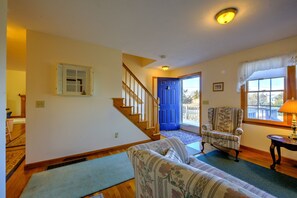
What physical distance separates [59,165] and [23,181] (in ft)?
1.63

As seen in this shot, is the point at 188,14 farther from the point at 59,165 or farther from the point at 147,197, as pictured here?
the point at 59,165

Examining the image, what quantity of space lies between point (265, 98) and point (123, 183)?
133 inches

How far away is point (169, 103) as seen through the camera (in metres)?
5.03

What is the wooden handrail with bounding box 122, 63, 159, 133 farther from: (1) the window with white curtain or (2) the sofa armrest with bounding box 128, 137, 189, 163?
(2) the sofa armrest with bounding box 128, 137, 189, 163

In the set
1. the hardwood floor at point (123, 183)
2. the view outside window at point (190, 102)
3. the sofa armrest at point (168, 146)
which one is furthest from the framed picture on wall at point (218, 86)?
the sofa armrest at point (168, 146)

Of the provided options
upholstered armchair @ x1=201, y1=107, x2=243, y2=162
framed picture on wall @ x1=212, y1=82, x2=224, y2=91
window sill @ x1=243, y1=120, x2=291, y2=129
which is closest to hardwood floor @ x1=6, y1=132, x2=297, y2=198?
upholstered armchair @ x1=201, y1=107, x2=243, y2=162

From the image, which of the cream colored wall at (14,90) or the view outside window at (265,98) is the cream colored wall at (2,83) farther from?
the cream colored wall at (14,90)

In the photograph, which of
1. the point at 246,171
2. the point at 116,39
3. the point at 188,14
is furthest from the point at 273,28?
the point at 116,39

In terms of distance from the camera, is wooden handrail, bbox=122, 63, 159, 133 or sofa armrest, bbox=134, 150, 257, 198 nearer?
sofa armrest, bbox=134, 150, 257, 198

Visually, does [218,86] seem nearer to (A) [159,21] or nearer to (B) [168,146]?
(A) [159,21]

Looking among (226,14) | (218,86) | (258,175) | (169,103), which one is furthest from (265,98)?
(169,103)

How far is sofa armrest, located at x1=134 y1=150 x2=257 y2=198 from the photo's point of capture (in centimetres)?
62

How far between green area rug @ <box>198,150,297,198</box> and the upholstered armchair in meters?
0.23

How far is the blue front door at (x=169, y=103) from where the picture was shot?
4945 mm
